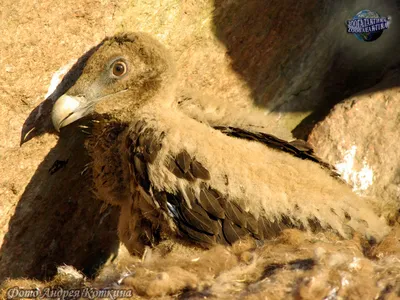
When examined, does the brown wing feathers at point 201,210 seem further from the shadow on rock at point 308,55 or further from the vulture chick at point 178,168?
the shadow on rock at point 308,55

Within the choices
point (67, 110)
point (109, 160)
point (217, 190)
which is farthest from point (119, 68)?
point (217, 190)

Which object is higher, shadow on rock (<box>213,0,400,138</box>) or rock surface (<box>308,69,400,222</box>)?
shadow on rock (<box>213,0,400,138</box>)

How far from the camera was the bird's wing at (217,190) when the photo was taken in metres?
3.43

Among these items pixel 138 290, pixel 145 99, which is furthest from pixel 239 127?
pixel 138 290

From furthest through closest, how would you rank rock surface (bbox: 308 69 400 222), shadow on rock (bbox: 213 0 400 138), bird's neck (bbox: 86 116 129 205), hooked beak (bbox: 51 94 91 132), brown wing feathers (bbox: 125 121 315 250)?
1. shadow on rock (bbox: 213 0 400 138)
2. rock surface (bbox: 308 69 400 222)
3. bird's neck (bbox: 86 116 129 205)
4. hooked beak (bbox: 51 94 91 132)
5. brown wing feathers (bbox: 125 121 315 250)

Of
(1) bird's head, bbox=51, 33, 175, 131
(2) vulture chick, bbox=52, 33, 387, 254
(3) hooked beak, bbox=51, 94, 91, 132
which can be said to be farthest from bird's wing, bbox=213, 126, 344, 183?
(3) hooked beak, bbox=51, 94, 91, 132

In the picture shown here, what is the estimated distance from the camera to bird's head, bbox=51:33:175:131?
3.77m

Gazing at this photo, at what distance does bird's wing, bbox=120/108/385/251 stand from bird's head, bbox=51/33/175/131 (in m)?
0.29

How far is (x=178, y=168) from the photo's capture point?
11.3 feet

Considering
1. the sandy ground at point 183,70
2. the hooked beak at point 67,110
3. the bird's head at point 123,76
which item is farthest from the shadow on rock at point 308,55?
the hooked beak at point 67,110

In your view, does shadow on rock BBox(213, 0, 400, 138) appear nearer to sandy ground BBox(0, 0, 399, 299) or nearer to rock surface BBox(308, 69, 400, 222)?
sandy ground BBox(0, 0, 399, 299)

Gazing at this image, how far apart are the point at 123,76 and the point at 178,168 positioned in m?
0.67

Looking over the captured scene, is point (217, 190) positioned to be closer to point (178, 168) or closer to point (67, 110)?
point (178, 168)

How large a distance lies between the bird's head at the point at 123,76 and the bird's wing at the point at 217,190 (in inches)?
11.6
